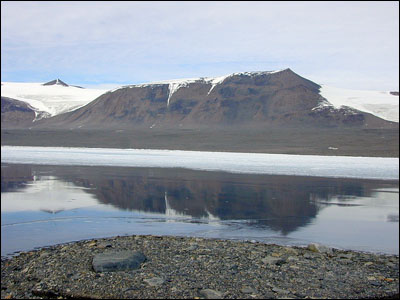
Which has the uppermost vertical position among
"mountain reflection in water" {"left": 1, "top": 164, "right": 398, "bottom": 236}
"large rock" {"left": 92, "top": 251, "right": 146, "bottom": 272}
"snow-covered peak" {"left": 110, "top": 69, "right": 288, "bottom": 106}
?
"snow-covered peak" {"left": 110, "top": 69, "right": 288, "bottom": 106}

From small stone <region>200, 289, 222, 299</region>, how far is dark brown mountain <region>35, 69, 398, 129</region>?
95365 millimetres

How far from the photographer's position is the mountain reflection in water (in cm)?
1450

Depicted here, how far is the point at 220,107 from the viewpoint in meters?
113

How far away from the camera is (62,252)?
30.3ft

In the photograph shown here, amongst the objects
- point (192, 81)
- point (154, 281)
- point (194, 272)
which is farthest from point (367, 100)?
point (154, 281)

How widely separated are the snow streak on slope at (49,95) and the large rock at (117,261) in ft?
397

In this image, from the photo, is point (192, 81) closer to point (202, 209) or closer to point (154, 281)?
point (202, 209)

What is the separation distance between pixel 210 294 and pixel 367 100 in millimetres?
120249

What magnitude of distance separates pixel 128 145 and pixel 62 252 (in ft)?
170

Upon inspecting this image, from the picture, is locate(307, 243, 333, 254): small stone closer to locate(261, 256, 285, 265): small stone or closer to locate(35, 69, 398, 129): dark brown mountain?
locate(261, 256, 285, 265): small stone

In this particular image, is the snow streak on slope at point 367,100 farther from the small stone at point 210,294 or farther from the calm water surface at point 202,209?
the small stone at point 210,294

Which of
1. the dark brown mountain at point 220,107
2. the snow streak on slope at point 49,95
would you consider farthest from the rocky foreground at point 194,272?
the snow streak on slope at point 49,95

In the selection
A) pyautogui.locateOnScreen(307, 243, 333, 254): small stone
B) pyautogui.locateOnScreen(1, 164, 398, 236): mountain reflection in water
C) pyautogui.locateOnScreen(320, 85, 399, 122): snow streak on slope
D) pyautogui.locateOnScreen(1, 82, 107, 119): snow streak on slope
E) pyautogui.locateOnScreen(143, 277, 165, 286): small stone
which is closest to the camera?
pyautogui.locateOnScreen(143, 277, 165, 286): small stone

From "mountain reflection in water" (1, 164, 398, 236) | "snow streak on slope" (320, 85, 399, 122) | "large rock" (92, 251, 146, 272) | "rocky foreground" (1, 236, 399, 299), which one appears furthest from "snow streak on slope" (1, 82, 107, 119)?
"large rock" (92, 251, 146, 272)
